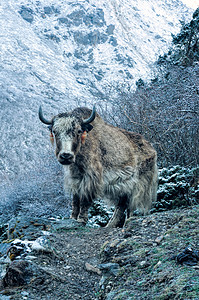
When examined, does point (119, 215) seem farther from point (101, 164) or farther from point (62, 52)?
point (62, 52)

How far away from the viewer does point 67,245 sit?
15.9 feet

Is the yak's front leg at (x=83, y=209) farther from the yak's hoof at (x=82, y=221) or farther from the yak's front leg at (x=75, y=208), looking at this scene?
the yak's front leg at (x=75, y=208)

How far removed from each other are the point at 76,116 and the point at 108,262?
2.86m

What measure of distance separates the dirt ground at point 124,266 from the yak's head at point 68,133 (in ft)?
4.35

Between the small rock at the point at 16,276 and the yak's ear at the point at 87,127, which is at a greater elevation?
the yak's ear at the point at 87,127

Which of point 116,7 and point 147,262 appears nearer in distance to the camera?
point 147,262

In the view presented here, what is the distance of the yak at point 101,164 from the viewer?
18.6 ft

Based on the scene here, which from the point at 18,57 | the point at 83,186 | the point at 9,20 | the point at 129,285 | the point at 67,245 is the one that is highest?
the point at 9,20

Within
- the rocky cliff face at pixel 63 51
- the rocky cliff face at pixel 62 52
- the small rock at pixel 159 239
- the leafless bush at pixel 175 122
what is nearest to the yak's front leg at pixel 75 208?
the small rock at pixel 159 239

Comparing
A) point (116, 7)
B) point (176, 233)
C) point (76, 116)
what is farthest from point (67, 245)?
point (116, 7)

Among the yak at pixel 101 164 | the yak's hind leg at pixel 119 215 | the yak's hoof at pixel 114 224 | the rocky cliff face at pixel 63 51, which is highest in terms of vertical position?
the rocky cliff face at pixel 63 51

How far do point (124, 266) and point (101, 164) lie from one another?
2915 mm

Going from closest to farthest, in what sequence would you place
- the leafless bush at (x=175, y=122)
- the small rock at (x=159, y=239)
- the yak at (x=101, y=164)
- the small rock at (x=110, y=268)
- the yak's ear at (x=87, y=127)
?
the small rock at (x=110, y=268)
the small rock at (x=159, y=239)
the yak at (x=101, y=164)
the yak's ear at (x=87, y=127)
the leafless bush at (x=175, y=122)

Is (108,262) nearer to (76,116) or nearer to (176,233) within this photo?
(176,233)
